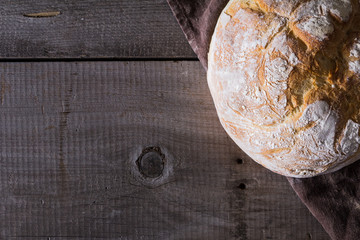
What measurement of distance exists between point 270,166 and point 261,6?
33 centimetres

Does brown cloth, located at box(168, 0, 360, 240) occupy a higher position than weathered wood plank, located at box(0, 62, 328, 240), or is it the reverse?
brown cloth, located at box(168, 0, 360, 240)

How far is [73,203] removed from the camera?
1.05m

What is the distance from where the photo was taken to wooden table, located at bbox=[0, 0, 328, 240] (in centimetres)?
102

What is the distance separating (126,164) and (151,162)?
0.23 feet

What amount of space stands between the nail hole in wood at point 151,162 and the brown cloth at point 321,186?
10.8 inches

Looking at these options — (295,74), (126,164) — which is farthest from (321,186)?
(126,164)

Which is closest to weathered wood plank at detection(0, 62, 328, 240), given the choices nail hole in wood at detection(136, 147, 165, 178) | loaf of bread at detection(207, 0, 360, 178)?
nail hole in wood at detection(136, 147, 165, 178)

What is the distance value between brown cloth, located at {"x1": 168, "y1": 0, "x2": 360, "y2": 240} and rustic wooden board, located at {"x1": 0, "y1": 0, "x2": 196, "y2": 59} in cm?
9

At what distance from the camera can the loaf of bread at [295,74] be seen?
68 cm

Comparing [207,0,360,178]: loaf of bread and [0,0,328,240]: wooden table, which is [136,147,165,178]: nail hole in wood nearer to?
[0,0,328,240]: wooden table

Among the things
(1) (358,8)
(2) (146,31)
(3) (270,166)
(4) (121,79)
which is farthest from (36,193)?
(1) (358,8)

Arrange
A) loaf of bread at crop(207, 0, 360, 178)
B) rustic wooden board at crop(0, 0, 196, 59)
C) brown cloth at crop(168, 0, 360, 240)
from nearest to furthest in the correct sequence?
loaf of bread at crop(207, 0, 360, 178) → brown cloth at crop(168, 0, 360, 240) → rustic wooden board at crop(0, 0, 196, 59)

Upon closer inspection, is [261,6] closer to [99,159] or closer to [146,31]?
[146,31]

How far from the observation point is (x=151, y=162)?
3.39ft
